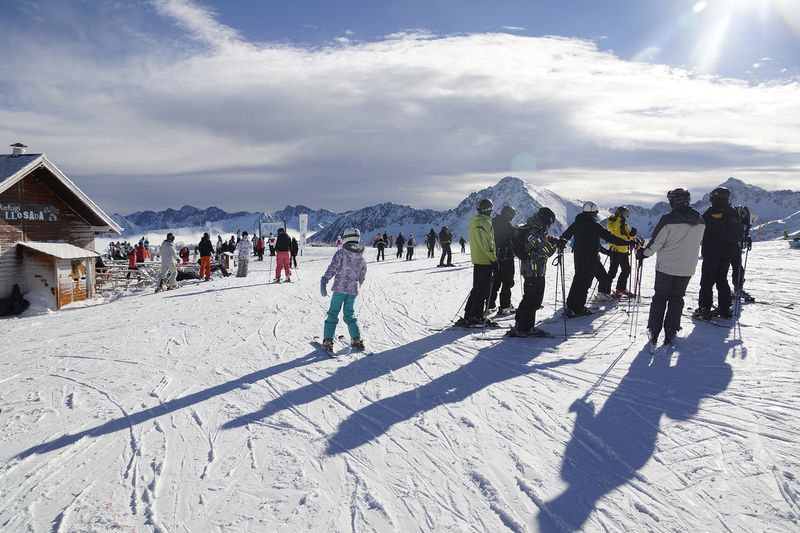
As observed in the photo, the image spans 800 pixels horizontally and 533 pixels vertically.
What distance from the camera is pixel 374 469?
11.6 feet

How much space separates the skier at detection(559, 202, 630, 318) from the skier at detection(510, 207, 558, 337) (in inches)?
28.0

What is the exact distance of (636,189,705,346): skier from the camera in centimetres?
579

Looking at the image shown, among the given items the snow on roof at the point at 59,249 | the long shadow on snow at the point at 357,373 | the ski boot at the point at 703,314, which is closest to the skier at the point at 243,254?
the snow on roof at the point at 59,249

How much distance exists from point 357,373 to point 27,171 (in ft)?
45.8

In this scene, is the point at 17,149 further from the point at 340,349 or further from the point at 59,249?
the point at 340,349

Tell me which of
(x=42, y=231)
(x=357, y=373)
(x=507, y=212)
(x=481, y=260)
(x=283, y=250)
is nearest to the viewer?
(x=357, y=373)

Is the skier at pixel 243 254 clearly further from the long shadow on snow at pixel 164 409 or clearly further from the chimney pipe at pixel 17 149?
the long shadow on snow at pixel 164 409

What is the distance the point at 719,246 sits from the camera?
24.1 feet

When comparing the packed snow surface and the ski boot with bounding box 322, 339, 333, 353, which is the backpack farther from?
the ski boot with bounding box 322, 339, 333, 353

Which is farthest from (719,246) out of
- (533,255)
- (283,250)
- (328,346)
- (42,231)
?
(42,231)

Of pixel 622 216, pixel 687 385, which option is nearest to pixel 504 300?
pixel 622 216

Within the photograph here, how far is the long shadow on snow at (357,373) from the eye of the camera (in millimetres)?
4688

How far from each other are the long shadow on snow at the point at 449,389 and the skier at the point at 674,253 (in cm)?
124

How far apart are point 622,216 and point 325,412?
741 centimetres
